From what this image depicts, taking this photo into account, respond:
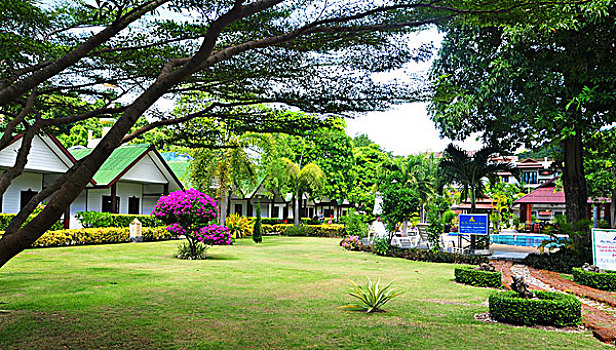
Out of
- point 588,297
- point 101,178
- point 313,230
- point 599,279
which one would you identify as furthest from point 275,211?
point 588,297

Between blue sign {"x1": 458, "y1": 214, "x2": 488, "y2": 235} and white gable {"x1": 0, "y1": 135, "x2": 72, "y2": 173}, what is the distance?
19.9 metres

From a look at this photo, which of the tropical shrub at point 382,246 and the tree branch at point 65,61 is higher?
the tree branch at point 65,61

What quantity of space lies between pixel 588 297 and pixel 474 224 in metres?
9.61

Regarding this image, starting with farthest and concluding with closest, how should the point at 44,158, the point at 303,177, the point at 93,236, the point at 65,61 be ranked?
the point at 303,177
the point at 44,158
the point at 93,236
the point at 65,61

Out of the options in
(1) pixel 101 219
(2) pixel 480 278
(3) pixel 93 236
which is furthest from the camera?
(1) pixel 101 219

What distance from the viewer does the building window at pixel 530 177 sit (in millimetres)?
69812

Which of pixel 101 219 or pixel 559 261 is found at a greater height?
pixel 101 219

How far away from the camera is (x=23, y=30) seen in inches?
281

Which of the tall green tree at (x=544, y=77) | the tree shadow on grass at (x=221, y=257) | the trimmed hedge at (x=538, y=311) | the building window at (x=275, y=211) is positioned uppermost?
the tall green tree at (x=544, y=77)

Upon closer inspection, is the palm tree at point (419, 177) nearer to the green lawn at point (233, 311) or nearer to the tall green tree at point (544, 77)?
the tall green tree at point (544, 77)

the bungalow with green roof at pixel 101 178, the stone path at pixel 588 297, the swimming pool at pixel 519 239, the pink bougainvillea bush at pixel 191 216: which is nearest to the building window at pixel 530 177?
the swimming pool at pixel 519 239

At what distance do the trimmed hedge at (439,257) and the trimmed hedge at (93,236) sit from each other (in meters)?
10.1

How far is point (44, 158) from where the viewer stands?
24.0 metres

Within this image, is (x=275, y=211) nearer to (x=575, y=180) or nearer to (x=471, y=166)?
(x=471, y=166)
